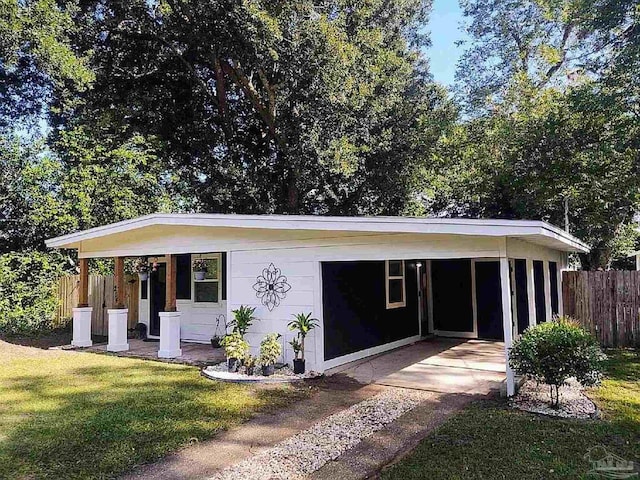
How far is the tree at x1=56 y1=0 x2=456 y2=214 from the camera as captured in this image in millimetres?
12641

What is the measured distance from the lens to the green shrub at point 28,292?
493 inches

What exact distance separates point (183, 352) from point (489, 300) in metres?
6.59

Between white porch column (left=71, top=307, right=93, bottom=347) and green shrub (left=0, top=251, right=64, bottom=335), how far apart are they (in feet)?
9.70

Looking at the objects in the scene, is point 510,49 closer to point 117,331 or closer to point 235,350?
point 235,350

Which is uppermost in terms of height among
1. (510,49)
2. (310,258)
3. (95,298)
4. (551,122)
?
(510,49)

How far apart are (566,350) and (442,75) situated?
15.3m

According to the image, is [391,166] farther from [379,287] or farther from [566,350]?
[566,350]

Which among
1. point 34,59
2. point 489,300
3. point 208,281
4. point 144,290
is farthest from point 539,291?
point 34,59

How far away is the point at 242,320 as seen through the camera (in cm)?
759

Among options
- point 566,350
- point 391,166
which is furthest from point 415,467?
point 391,166

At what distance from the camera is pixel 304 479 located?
3686 millimetres

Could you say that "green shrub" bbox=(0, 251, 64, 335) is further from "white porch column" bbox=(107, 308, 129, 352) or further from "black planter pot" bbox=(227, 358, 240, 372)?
"black planter pot" bbox=(227, 358, 240, 372)

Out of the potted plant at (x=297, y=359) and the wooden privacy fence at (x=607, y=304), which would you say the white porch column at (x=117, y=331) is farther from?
the wooden privacy fence at (x=607, y=304)

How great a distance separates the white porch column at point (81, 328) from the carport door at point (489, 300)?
8686mm
